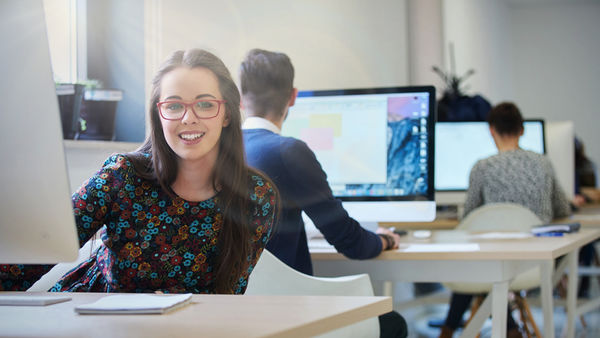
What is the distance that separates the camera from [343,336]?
5.14ft

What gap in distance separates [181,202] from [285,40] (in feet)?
8.19

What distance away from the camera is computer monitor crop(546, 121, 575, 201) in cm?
387

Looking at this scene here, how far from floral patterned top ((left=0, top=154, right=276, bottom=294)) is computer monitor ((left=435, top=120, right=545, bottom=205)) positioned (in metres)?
2.42

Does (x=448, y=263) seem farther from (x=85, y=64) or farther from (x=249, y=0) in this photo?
(x=249, y=0)

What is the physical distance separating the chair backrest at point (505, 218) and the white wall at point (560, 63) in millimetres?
6183

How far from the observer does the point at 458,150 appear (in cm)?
365

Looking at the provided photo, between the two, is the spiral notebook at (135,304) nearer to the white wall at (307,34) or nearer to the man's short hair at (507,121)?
the white wall at (307,34)

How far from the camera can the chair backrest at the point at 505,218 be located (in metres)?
→ 2.79

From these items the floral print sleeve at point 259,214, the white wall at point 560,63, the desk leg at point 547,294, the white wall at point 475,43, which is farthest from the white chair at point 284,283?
the white wall at point 560,63

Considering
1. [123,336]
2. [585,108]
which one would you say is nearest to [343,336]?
[123,336]

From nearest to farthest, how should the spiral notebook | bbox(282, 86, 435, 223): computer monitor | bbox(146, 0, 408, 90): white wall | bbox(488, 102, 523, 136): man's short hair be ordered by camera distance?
the spiral notebook → bbox(282, 86, 435, 223): computer monitor → bbox(146, 0, 408, 90): white wall → bbox(488, 102, 523, 136): man's short hair

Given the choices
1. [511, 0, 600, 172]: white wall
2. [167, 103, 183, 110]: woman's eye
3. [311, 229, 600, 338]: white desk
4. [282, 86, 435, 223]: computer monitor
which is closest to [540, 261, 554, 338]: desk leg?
[311, 229, 600, 338]: white desk

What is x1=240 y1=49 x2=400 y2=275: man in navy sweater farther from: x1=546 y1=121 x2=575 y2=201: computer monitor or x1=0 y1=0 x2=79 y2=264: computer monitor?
x1=546 y1=121 x2=575 y2=201: computer monitor

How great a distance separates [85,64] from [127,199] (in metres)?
1.59
